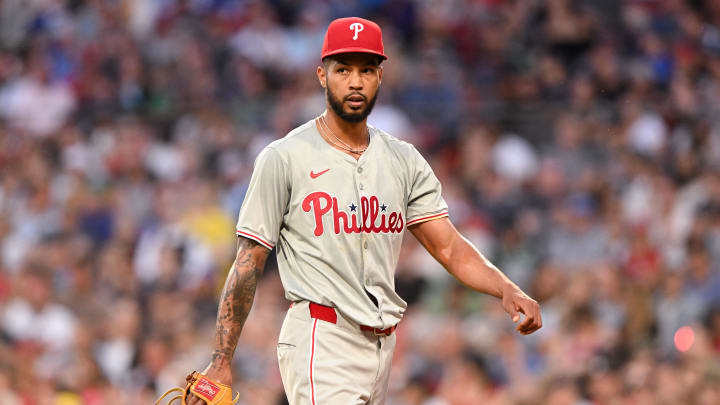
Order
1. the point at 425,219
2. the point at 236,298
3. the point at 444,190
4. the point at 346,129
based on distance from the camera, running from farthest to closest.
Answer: the point at 444,190 → the point at 425,219 → the point at 346,129 → the point at 236,298

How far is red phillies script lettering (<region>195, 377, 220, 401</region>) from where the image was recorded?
3.83 metres

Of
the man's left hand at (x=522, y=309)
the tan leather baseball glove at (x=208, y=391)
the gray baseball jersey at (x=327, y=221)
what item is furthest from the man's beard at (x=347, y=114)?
the tan leather baseball glove at (x=208, y=391)

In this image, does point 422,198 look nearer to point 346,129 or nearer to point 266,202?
point 346,129

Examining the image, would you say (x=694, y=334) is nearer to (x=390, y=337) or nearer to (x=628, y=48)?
(x=628, y=48)

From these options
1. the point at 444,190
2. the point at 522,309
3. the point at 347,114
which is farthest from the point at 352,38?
the point at 444,190

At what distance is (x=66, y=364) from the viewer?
9109 mm

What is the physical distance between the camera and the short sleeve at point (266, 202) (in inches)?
158

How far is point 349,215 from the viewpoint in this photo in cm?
410

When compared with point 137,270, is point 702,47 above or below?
above

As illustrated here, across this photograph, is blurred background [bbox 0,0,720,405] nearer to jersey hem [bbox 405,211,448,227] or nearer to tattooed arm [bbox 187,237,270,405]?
jersey hem [bbox 405,211,448,227]

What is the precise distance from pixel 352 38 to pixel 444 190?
503 centimetres

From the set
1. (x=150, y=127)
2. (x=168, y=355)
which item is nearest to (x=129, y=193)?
(x=150, y=127)

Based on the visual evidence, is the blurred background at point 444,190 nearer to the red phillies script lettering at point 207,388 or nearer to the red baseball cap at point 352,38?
the red phillies script lettering at point 207,388

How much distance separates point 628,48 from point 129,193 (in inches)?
197
